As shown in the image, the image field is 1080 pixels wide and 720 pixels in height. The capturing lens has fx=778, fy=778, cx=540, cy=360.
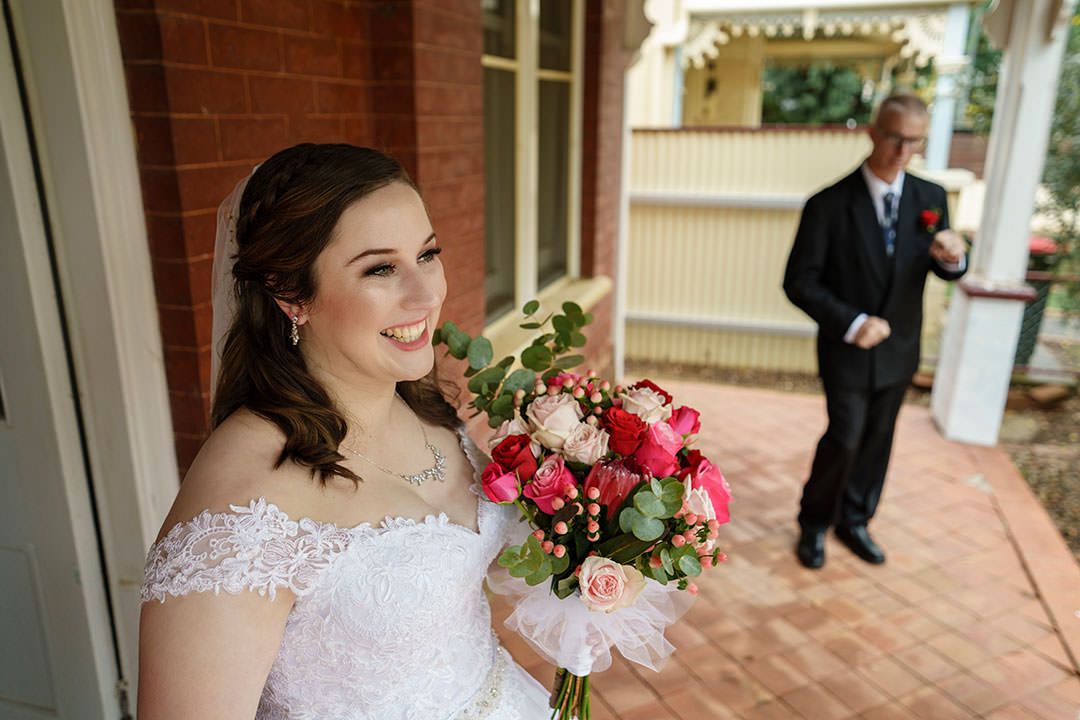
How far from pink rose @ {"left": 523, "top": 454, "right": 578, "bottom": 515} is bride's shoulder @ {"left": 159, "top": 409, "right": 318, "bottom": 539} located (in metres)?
0.40

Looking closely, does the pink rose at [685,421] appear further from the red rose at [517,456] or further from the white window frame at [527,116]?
the white window frame at [527,116]

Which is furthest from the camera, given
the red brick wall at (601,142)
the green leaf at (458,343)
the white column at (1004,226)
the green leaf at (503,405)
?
the red brick wall at (601,142)

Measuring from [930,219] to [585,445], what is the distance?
2861 mm

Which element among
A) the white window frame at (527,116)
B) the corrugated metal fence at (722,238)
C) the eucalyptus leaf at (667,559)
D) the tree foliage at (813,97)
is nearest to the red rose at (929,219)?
the white window frame at (527,116)

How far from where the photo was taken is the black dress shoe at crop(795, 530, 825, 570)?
3.91m

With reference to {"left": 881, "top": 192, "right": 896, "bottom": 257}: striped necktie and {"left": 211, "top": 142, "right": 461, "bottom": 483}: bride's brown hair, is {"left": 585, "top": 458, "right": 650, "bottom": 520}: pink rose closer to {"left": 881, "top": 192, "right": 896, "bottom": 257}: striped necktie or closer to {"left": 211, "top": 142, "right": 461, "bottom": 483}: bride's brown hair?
{"left": 211, "top": 142, "right": 461, "bottom": 483}: bride's brown hair

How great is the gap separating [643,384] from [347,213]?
0.68 metres

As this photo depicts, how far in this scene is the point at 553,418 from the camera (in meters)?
1.49

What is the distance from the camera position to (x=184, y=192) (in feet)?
6.47

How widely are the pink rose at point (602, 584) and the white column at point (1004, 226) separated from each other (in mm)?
4934

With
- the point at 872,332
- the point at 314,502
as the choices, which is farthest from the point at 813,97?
the point at 314,502

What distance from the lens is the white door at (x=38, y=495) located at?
6.27 ft

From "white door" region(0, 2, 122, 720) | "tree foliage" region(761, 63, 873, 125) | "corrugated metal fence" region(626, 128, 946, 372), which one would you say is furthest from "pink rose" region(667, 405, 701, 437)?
"tree foliage" region(761, 63, 873, 125)

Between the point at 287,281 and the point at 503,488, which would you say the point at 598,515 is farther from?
the point at 287,281
